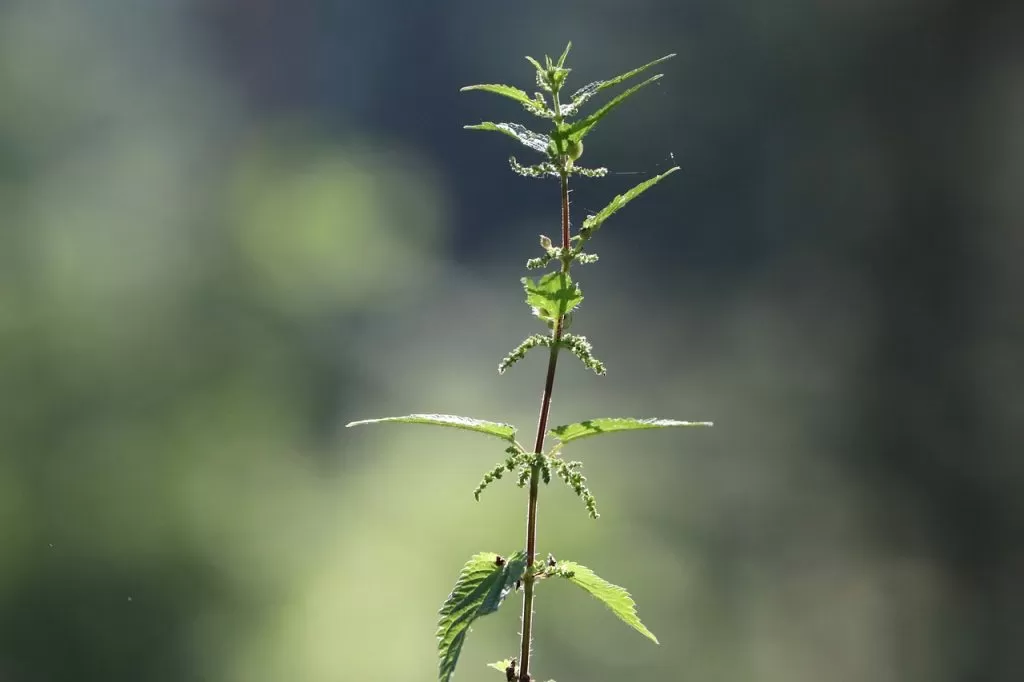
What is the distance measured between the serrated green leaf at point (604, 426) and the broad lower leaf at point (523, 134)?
0.18 m

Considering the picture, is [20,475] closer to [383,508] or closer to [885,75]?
[383,508]

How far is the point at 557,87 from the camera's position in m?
0.62

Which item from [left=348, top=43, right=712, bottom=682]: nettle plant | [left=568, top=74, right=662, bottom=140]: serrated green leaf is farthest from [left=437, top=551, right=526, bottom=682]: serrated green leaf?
[left=568, top=74, right=662, bottom=140]: serrated green leaf

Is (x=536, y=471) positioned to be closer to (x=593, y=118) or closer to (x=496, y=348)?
(x=593, y=118)

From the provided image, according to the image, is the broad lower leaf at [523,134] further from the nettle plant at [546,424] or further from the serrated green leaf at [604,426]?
the serrated green leaf at [604,426]

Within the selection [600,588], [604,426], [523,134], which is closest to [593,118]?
[523,134]

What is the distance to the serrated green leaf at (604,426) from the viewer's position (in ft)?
1.78

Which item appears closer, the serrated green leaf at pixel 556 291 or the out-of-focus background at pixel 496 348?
the serrated green leaf at pixel 556 291

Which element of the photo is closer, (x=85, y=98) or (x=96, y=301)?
(x=96, y=301)

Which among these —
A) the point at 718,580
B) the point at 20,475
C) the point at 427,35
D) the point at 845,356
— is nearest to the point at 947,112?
the point at 845,356

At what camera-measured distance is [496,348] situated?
17.5 ft

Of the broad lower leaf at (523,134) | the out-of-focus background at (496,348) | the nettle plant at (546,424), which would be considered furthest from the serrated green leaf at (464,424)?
the out-of-focus background at (496,348)

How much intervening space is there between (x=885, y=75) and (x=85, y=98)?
444cm

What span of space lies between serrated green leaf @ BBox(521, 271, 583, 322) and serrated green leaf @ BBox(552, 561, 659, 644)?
0.17m
